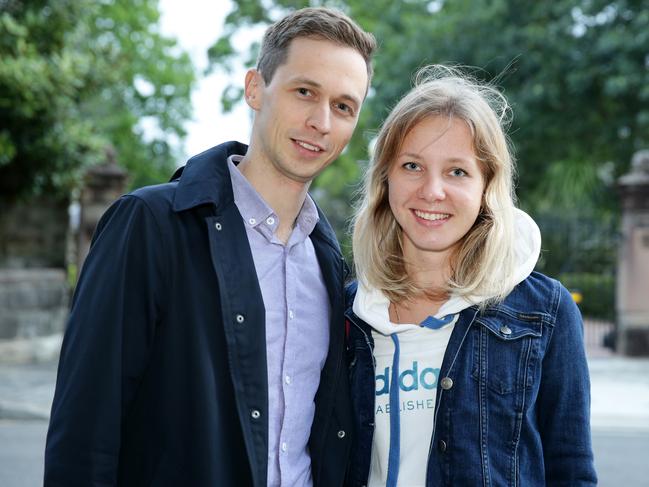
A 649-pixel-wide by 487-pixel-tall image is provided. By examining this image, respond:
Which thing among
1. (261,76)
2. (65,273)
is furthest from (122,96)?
(261,76)

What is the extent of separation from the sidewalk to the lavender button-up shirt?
6.60 meters

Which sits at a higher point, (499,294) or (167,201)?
(167,201)

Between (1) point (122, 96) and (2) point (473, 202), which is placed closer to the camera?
(2) point (473, 202)

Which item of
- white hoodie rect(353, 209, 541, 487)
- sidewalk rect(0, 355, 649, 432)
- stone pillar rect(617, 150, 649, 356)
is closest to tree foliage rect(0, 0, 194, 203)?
sidewalk rect(0, 355, 649, 432)

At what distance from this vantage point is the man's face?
2500mm

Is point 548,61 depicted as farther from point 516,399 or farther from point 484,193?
point 516,399

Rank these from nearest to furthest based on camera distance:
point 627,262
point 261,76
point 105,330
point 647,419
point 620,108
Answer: point 105,330 < point 261,76 < point 647,419 < point 627,262 < point 620,108

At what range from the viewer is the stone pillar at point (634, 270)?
12.5m

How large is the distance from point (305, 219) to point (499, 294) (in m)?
0.69

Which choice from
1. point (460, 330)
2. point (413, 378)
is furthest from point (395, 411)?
point (460, 330)

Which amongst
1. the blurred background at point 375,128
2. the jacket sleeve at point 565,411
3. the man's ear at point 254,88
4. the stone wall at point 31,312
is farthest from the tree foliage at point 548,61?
the jacket sleeve at point 565,411

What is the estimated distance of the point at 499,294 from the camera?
2.36 m

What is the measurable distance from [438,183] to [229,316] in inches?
29.2

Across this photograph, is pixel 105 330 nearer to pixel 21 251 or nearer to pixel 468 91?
pixel 468 91
